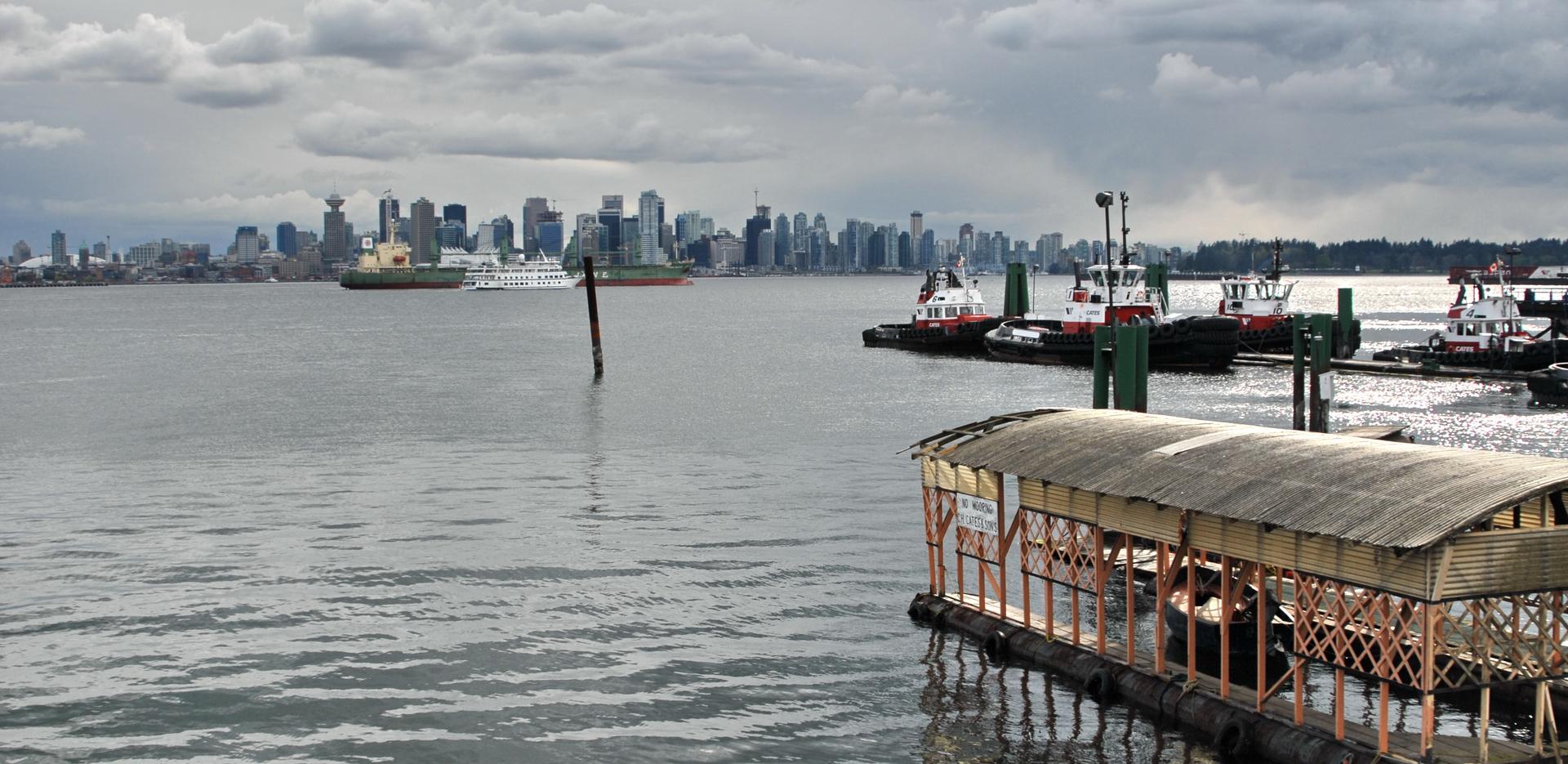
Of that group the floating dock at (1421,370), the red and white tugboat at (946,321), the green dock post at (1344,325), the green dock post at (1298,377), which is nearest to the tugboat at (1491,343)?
the floating dock at (1421,370)

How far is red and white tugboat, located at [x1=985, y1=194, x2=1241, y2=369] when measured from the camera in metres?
88.9

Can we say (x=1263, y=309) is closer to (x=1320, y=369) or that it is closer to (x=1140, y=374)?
(x=1320, y=369)

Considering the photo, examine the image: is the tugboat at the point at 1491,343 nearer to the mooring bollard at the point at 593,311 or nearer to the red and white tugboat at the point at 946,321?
the red and white tugboat at the point at 946,321

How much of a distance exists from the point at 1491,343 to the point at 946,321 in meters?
44.2

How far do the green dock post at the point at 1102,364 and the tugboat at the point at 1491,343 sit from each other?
129ft

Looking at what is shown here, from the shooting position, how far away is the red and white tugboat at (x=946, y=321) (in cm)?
11312

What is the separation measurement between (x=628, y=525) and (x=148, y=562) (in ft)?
39.9

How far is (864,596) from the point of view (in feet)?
105

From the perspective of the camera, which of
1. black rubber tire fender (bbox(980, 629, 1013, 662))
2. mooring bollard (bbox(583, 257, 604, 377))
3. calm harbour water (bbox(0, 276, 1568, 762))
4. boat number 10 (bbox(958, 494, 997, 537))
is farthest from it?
mooring bollard (bbox(583, 257, 604, 377))

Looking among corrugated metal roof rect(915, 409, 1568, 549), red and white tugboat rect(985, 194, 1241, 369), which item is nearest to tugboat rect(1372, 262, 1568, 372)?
red and white tugboat rect(985, 194, 1241, 369)

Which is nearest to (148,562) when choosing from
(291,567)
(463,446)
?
(291,567)

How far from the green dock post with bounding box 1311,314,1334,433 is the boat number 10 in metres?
25.5

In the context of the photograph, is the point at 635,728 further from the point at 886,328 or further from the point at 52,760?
the point at 886,328

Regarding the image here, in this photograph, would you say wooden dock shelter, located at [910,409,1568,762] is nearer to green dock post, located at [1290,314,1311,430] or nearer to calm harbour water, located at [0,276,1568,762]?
calm harbour water, located at [0,276,1568,762]
